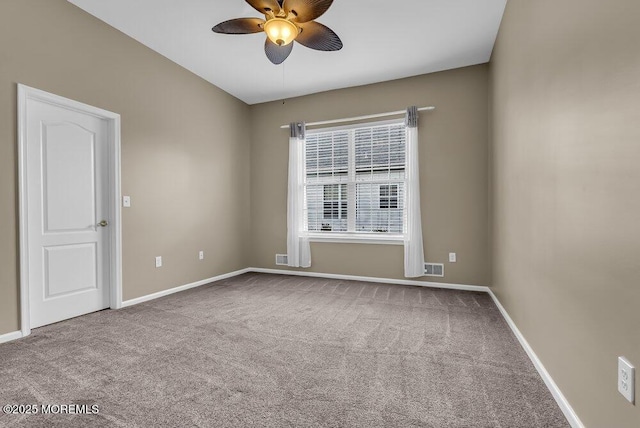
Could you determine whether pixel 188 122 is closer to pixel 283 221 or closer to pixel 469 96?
pixel 283 221

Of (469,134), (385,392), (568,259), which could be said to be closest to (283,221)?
(469,134)

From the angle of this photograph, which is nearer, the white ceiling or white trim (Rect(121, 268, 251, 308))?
the white ceiling

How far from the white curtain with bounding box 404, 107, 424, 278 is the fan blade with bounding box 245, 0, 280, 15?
8.21ft

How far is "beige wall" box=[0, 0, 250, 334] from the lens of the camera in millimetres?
2455

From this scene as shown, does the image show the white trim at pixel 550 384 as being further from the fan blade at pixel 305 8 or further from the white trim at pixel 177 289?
the white trim at pixel 177 289

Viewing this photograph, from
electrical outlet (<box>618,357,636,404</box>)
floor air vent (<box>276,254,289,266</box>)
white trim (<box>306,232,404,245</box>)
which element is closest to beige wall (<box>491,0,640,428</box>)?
electrical outlet (<box>618,357,636,404</box>)

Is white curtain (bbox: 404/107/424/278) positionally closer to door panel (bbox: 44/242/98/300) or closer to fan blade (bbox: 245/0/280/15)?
fan blade (bbox: 245/0/280/15)

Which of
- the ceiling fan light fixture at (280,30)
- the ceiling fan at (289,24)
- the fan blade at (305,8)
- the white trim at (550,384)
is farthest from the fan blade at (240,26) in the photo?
the white trim at (550,384)

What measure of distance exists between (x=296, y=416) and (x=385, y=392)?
54 cm

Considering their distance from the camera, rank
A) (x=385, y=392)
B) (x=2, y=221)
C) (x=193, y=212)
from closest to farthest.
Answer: (x=385, y=392), (x=2, y=221), (x=193, y=212)

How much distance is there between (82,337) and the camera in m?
2.50

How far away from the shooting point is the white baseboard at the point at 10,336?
237 cm

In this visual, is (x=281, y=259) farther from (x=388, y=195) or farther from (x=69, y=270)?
(x=69, y=270)

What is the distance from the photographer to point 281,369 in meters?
1.99
